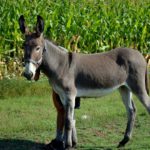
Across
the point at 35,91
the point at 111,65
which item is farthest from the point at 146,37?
the point at 111,65

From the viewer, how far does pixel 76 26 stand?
589 inches

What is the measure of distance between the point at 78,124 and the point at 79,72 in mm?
2087

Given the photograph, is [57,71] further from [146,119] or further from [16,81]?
[16,81]

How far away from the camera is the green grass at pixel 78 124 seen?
30.7 ft

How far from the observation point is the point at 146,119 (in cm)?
1110

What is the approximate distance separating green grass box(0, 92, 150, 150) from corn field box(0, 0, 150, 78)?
6.51 ft

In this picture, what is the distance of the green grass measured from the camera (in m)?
9.37

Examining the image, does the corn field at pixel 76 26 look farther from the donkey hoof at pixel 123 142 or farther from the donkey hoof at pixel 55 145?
the donkey hoof at pixel 123 142

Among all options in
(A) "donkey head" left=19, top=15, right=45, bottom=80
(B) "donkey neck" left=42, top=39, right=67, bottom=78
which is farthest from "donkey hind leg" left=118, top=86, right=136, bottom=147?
(A) "donkey head" left=19, top=15, right=45, bottom=80

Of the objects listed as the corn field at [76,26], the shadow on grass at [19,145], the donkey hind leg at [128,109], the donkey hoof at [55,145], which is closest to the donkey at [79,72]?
the donkey hind leg at [128,109]

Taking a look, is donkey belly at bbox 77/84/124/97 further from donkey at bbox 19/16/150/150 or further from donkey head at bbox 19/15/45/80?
donkey head at bbox 19/15/45/80

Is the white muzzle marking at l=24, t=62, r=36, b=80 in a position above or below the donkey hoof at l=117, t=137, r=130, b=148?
above

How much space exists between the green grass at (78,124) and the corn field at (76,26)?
1.99 meters

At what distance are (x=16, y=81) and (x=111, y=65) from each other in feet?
13.7
